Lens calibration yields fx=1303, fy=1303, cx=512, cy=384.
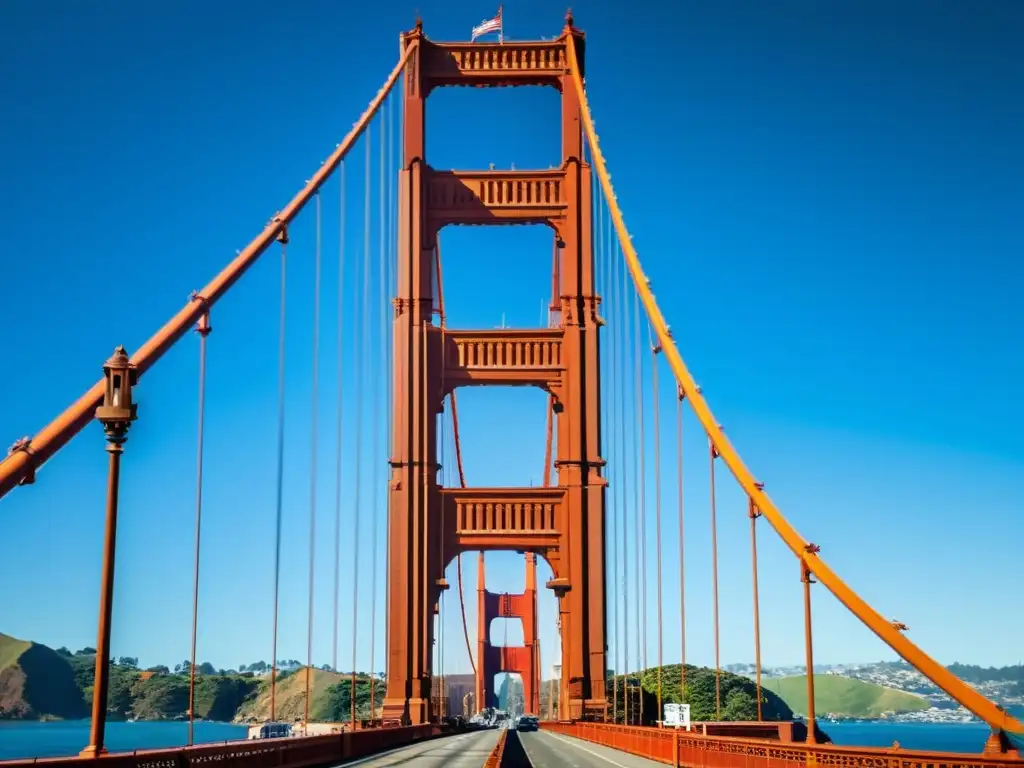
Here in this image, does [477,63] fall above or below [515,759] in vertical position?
above

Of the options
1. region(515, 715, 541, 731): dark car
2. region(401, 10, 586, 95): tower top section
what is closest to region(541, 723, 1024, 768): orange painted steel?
region(401, 10, 586, 95): tower top section

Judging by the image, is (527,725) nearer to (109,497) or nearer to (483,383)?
(483,383)

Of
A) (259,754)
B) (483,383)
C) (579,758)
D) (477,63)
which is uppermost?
(477,63)

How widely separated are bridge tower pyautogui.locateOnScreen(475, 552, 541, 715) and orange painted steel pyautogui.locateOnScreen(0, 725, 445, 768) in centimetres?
6547

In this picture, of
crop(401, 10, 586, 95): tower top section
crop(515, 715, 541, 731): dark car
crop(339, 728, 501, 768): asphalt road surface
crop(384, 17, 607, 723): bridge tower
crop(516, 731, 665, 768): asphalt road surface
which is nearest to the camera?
crop(339, 728, 501, 768): asphalt road surface

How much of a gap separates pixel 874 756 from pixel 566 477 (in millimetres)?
30172

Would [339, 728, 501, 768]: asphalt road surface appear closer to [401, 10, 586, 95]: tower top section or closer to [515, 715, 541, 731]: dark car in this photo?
[401, 10, 586, 95]: tower top section

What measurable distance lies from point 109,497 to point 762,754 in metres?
12.6

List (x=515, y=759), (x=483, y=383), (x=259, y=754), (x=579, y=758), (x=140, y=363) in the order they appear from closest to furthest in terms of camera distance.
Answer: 1. (x=140, y=363)
2. (x=259, y=754)
3. (x=515, y=759)
4. (x=579, y=758)
5. (x=483, y=383)

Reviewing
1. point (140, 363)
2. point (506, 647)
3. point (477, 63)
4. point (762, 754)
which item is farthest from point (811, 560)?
point (506, 647)

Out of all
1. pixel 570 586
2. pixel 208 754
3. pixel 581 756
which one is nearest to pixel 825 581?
pixel 208 754

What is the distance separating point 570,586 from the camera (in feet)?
152

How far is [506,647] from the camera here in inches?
4909

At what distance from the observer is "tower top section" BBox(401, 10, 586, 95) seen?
50.8 m
